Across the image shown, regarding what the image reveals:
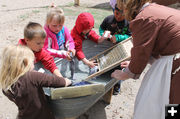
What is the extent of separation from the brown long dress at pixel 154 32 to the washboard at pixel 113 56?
0.69 m

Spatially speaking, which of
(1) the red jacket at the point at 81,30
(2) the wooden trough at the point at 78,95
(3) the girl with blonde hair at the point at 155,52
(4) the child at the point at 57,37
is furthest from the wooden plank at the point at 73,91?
(1) the red jacket at the point at 81,30

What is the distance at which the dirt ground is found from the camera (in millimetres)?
2822

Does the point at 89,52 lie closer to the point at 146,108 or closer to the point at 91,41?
the point at 91,41

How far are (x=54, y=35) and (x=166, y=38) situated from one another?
A: 5.29 feet

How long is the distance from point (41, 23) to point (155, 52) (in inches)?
174

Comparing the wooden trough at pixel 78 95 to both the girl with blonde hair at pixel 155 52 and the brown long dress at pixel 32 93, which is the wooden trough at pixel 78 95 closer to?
the brown long dress at pixel 32 93

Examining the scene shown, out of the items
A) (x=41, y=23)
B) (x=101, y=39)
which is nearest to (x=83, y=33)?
(x=101, y=39)

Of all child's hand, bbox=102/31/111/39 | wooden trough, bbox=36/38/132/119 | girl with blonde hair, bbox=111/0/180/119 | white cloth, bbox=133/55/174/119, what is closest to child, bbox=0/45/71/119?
wooden trough, bbox=36/38/132/119

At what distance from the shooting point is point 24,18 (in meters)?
5.72

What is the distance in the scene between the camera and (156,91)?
1.67m

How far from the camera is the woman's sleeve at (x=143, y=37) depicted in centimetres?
133

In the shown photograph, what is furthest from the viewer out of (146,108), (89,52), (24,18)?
(24,18)

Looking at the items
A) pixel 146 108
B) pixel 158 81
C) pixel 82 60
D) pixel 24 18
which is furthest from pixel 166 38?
pixel 24 18

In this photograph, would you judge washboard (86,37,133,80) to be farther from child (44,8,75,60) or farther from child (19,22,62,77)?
child (19,22,62,77)
